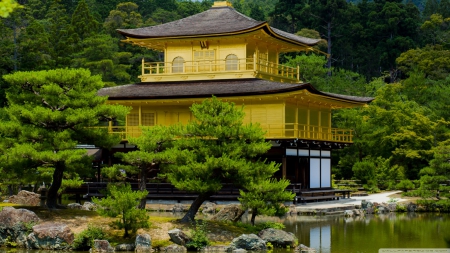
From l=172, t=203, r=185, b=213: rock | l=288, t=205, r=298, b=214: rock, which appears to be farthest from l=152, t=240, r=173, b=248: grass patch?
l=288, t=205, r=298, b=214: rock

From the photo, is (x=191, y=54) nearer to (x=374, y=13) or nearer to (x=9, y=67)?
(x=9, y=67)

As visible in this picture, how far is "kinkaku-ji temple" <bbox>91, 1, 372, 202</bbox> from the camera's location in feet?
116

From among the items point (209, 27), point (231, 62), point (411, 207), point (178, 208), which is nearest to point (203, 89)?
point (231, 62)

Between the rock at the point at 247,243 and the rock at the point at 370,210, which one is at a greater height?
the rock at the point at 247,243

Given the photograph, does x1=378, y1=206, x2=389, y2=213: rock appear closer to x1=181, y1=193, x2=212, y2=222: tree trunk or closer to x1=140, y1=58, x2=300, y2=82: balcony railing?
x1=140, y1=58, x2=300, y2=82: balcony railing

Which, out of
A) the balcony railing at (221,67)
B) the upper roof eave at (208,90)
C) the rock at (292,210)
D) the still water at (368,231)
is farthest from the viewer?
the balcony railing at (221,67)

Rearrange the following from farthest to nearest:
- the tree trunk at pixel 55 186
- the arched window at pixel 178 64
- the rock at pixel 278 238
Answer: the arched window at pixel 178 64 < the tree trunk at pixel 55 186 < the rock at pixel 278 238

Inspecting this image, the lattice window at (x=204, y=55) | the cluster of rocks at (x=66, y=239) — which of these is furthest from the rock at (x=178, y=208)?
the cluster of rocks at (x=66, y=239)

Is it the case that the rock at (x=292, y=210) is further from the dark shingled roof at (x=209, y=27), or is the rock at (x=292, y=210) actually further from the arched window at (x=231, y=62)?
the dark shingled roof at (x=209, y=27)

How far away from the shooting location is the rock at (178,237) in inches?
842

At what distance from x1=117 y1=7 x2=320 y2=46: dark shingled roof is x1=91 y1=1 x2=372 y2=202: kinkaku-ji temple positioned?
0.16 feet

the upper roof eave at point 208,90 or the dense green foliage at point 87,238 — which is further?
the upper roof eave at point 208,90

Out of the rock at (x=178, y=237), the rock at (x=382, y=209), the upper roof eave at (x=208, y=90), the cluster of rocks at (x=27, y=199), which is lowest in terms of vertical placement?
the rock at (x=382, y=209)

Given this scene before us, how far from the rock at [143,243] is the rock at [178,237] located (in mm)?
649
